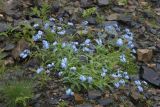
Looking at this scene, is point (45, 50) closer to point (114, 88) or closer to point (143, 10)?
point (114, 88)

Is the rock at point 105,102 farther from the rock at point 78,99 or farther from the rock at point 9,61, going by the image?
the rock at point 9,61

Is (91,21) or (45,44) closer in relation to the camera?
(45,44)

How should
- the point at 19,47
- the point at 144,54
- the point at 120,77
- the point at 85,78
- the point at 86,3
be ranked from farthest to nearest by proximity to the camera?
the point at 86,3, the point at 144,54, the point at 19,47, the point at 120,77, the point at 85,78

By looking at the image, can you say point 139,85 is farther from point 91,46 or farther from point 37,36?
point 37,36

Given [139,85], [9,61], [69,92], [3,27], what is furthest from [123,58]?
[3,27]

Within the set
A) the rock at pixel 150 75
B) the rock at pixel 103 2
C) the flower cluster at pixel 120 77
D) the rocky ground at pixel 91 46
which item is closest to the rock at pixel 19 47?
the rocky ground at pixel 91 46

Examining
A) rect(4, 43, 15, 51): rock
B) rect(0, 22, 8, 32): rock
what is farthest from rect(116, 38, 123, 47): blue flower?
rect(0, 22, 8, 32): rock

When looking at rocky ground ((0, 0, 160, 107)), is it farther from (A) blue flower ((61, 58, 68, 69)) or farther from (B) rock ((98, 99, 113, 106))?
(A) blue flower ((61, 58, 68, 69))

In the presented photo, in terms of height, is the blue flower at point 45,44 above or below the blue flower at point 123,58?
above
